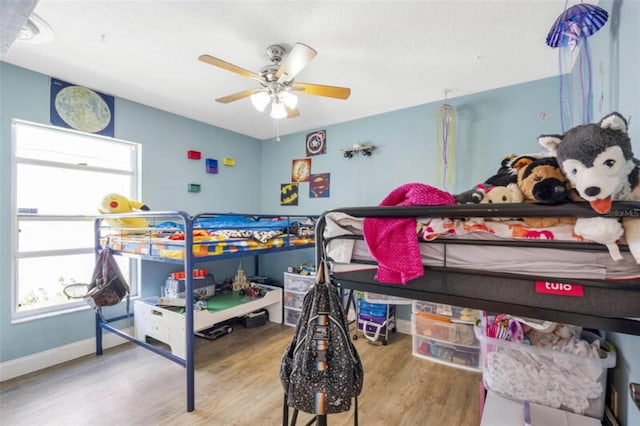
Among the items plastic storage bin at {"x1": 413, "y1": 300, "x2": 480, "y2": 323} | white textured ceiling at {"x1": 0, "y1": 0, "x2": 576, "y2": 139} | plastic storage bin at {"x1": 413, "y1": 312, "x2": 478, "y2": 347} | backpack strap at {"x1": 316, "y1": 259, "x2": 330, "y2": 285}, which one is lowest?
plastic storage bin at {"x1": 413, "y1": 312, "x2": 478, "y2": 347}

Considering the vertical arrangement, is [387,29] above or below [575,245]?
above

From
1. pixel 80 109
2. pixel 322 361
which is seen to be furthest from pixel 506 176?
pixel 80 109

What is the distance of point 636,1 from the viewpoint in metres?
1.16

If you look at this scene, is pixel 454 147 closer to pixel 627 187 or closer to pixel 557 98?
pixel 557 98

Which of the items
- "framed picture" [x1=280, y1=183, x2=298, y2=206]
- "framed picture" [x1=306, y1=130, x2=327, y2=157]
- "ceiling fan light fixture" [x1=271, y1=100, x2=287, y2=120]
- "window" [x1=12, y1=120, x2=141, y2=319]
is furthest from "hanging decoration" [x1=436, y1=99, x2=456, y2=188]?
"window" [x1=12, y1=120, x2=141, y2=319]

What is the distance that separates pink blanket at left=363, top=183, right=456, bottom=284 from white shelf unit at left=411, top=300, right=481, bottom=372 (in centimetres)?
166

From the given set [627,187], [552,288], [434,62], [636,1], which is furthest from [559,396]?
[434,62]

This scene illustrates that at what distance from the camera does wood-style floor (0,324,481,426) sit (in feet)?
5.76

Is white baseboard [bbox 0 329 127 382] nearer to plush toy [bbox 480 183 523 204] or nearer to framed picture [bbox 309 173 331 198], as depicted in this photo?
framed picture [bbox 309 173 331 198]

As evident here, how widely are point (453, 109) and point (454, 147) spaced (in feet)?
1.23

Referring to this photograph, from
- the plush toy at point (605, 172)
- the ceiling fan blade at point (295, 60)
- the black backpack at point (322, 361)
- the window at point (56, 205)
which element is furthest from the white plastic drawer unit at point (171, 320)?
the plush toy at point (605, 172)

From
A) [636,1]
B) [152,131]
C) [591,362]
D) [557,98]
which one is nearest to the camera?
[636,1]

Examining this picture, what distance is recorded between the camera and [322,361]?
1033 mm

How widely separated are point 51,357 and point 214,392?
5.06 feet
